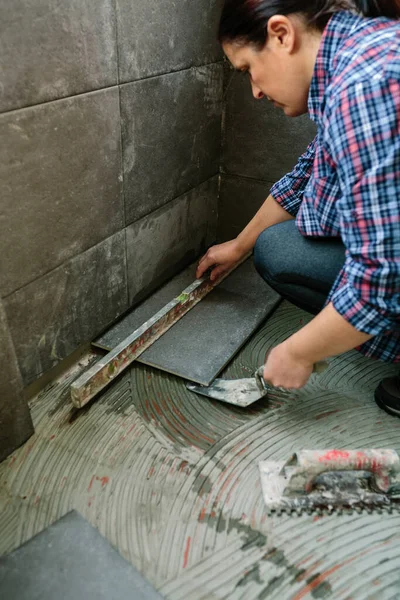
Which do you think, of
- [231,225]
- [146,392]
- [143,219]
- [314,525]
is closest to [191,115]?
[143,219]

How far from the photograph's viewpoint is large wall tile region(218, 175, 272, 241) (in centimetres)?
226

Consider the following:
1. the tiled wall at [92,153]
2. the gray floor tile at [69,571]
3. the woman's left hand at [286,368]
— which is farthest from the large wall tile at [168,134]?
the gray floor tile at [69,571]

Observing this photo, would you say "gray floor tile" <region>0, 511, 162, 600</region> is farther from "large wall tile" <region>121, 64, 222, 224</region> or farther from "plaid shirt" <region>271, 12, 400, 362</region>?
"large wall tile" <region>121, 64, 222, 224</region>

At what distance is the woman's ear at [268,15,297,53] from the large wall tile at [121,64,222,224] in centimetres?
65

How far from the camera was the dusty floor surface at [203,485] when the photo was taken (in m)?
1.12

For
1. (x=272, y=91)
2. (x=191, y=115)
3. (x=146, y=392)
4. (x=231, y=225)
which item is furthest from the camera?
(x=231, y=225)

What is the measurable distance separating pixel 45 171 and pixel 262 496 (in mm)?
1058

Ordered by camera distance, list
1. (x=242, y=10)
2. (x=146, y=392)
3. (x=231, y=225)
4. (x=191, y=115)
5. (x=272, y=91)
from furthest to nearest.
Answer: (x=231, y=225)
(x=191, y=115)
(x=146, y=392)
(x=272, y=91)
(x=242, y=10)

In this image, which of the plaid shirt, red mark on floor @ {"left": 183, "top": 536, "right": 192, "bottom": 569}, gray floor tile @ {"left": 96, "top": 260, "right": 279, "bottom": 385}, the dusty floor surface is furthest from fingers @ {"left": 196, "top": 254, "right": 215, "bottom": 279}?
red mark on floor @ {"left": 183, "top": 536, "right": 192, "bottom": 569}

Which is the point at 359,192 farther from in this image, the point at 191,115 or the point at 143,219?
the point at 191,115

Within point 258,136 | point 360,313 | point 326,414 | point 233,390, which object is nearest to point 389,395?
point 326,414

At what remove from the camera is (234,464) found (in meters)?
1.38

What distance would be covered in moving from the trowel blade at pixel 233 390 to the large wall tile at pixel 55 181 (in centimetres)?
61

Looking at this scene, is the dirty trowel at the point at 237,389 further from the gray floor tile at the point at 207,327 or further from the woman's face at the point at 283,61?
the woman's face at the point at 283,61
